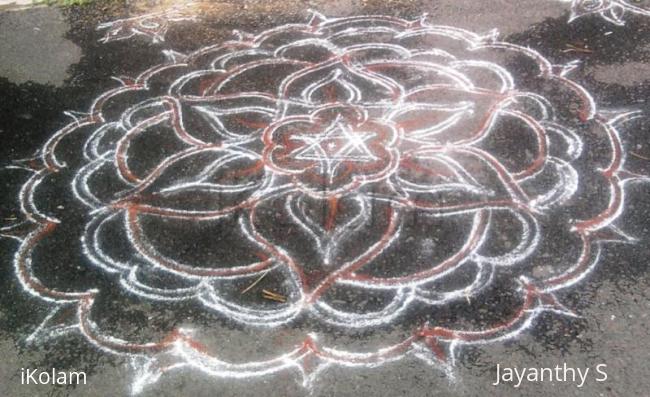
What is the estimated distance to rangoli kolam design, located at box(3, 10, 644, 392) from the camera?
294 cm

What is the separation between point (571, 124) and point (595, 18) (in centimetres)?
152

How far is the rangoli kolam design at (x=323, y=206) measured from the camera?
2936 mm

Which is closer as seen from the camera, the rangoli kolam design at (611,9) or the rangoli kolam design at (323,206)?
the rangoli kolam design at (323,206)

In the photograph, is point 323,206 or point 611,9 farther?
point 611,9

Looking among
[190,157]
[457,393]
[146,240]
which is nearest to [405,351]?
[457,393]

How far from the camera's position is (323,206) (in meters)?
3.49

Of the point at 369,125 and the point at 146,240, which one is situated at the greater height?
the point at 369,125

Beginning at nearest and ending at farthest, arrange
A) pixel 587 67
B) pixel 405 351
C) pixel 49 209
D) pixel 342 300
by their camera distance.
Result: pixel 405 351 → pixel 342 300 → pixel 49 209 → pixel 587 67

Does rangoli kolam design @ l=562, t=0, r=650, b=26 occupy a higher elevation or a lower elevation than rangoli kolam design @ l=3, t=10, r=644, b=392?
higher

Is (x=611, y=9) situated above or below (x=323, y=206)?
above

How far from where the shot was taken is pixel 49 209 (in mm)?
3703

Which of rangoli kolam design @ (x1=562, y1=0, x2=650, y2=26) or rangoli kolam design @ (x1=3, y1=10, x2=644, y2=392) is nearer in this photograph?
rangoli kolam design @ (x1=3, y1=10, x2=644, y2=392)

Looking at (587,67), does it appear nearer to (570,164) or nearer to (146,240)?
(570,164)

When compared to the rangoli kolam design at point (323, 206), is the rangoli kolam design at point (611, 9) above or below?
above
